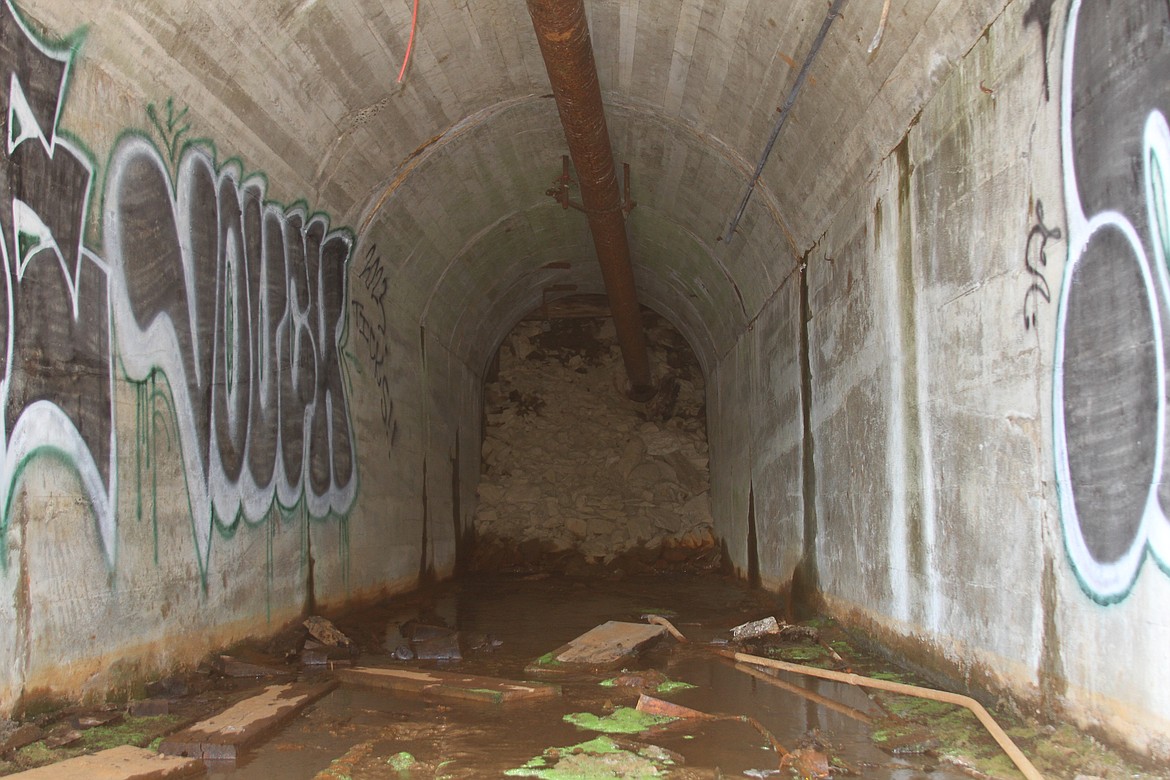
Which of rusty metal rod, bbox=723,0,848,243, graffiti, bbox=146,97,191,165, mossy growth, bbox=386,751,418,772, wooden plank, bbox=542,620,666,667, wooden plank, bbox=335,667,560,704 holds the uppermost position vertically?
rusty metal rod, bbox=723,0,848,243

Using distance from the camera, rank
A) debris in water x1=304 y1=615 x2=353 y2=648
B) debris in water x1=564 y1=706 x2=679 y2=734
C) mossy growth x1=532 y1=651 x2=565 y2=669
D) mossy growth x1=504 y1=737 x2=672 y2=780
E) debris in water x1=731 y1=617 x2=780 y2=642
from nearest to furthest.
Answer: mossy growth x1=504 y1=737 x2=672 y2=780 < debris in water x1=564 y1=706 x2=679 y2=734 < mossy growth x1=532 y1=651 x2=565 y2=669 < debris in water x1=304 y1=615 x2=353 y2=648 < debris in water x1=731 y1=617 x2=780 y2=642

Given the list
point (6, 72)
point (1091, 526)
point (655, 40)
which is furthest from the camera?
point (655, 40)

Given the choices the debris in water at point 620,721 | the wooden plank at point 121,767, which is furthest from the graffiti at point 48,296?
the debris in water at point 620,721

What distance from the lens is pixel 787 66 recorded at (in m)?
5.14

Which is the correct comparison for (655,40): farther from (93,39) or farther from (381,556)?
(381,556)

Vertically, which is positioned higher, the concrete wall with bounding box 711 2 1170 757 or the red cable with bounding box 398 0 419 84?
the red cable with bounding box 398 0 419 84

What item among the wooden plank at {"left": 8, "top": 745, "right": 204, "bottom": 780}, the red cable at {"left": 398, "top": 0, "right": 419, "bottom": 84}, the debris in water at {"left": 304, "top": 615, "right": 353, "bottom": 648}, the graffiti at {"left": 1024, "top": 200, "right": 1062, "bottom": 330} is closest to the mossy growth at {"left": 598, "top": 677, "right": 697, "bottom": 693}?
the debris in water at {"left": 304, "top": 615, "right": 353, "bottom": 648}

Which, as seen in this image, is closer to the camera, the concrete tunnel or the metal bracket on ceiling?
the concrete tunnel

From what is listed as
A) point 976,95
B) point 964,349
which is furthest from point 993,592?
point 976,95

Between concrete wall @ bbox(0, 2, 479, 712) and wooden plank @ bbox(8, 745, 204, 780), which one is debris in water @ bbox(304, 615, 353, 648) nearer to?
concrete wall @ bbox(0, 2, 479, 712)

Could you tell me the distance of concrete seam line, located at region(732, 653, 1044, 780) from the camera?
2.90 metres

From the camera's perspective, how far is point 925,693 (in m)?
3.92

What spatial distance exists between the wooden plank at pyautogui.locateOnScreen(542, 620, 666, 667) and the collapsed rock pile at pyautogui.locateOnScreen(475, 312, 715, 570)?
663 cm

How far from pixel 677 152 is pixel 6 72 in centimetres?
503
